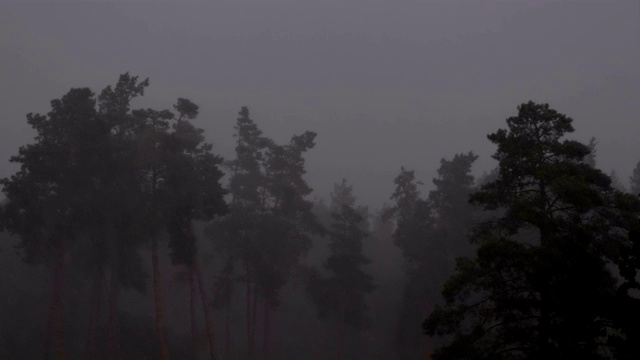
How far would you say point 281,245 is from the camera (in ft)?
121

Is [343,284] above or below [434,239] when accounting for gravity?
below

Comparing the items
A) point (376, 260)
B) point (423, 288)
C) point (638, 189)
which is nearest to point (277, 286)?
point (423, 288)

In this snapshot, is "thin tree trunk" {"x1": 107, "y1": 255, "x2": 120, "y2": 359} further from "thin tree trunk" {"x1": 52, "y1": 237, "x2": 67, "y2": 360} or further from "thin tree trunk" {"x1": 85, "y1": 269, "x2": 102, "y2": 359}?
"thin tree trunk" {"x1": 52, "y1": 237, "x2": 67, "y2": 360}

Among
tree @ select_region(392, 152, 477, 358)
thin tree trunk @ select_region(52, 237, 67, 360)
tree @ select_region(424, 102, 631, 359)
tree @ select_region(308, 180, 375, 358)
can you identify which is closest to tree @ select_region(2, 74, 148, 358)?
thin tree trunk @ select_region(52, 237, 67, 360)

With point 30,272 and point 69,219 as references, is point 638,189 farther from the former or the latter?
point 30,272

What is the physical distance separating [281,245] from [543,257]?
24.9 metres

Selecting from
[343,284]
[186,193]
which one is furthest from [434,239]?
[186,193]

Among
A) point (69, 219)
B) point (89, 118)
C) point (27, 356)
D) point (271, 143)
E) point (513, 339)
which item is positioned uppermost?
point (271, 143)

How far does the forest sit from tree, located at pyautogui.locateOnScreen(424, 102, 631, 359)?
48mm

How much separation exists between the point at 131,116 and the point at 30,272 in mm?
25027

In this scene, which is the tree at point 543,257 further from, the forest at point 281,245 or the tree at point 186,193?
the tree at point 186,193

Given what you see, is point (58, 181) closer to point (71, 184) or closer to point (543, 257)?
point (71, 184)

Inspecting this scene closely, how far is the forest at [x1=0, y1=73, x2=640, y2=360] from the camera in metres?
13.8

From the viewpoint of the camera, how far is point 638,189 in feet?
194
